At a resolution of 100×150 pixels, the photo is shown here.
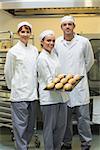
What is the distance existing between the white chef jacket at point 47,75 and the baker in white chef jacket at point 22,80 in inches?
4.0

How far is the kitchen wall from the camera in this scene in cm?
439

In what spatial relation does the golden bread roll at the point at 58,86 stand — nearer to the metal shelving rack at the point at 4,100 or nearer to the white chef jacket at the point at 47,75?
the white chef jacket at the point at 47,75

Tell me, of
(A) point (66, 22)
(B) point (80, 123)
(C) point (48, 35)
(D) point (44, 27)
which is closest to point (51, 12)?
(D) point (44, 27)

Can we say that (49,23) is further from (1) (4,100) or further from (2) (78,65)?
(2) (78,65)

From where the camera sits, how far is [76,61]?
300cm

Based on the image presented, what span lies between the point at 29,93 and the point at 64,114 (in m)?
0.38

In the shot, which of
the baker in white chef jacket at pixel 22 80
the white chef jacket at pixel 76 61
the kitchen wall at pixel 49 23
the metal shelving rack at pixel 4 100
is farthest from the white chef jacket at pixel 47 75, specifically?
the kitchen wall at pixel 49 23

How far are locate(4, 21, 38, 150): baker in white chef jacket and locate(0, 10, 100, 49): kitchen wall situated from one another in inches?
65.6

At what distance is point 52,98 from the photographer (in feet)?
8.89

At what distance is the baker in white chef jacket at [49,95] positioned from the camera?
2700 mm

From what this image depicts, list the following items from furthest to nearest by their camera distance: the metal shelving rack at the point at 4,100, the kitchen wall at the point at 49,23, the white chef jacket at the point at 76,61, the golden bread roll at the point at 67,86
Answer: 1. the kitchen wall at the point at 49,23
2. the metal shelving rack at the point at 4,100
3. the white chef jacket at the point at 76,61
4. the golden bread roll at the point at 67,86

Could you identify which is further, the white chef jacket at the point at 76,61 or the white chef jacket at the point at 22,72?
the white chef jacket at the point at 76,61

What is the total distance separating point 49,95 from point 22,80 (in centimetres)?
29

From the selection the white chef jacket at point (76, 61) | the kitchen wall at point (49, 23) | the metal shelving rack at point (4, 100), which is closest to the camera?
the white chef jacket at point (76, 61)
